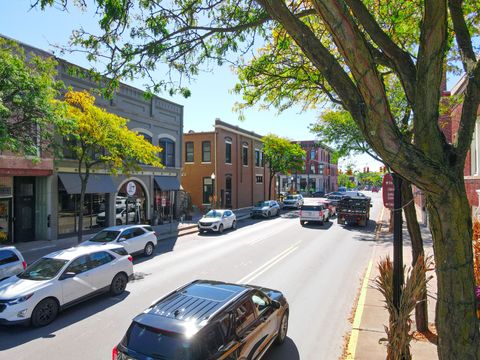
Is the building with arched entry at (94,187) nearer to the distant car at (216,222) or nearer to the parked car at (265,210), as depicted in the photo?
the distant car at (216,222)

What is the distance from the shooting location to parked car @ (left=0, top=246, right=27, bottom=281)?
9930 millimetres

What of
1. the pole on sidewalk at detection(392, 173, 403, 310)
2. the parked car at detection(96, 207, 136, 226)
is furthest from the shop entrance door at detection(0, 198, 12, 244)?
the pole on sidewalk at detection(392, 173, 403, 310)

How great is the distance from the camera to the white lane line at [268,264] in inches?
465

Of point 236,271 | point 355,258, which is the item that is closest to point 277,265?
point 236,271

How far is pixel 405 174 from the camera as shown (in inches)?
145

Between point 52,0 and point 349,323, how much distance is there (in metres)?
8.71

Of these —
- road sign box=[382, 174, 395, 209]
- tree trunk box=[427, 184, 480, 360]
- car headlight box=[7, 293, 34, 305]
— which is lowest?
car headlight box=[7, 293, 34, 305]

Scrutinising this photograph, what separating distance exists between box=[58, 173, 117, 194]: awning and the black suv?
14.9 meters

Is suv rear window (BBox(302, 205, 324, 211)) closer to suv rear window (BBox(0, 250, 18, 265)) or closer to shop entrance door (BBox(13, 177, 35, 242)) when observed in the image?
shop entrance door (BBox(13, 177, 35, 242))

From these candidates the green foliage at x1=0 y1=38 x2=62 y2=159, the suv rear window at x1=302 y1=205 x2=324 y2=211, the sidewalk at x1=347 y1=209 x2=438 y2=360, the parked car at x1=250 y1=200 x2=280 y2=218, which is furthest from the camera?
the parked car at x1=250 y1=200 x2=280 y2=218

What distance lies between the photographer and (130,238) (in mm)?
14898

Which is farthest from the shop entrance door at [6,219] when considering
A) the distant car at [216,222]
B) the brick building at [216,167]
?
the brick building at [216,167]

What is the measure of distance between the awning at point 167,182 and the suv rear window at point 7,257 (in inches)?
630

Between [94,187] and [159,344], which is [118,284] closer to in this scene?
[159,344]
